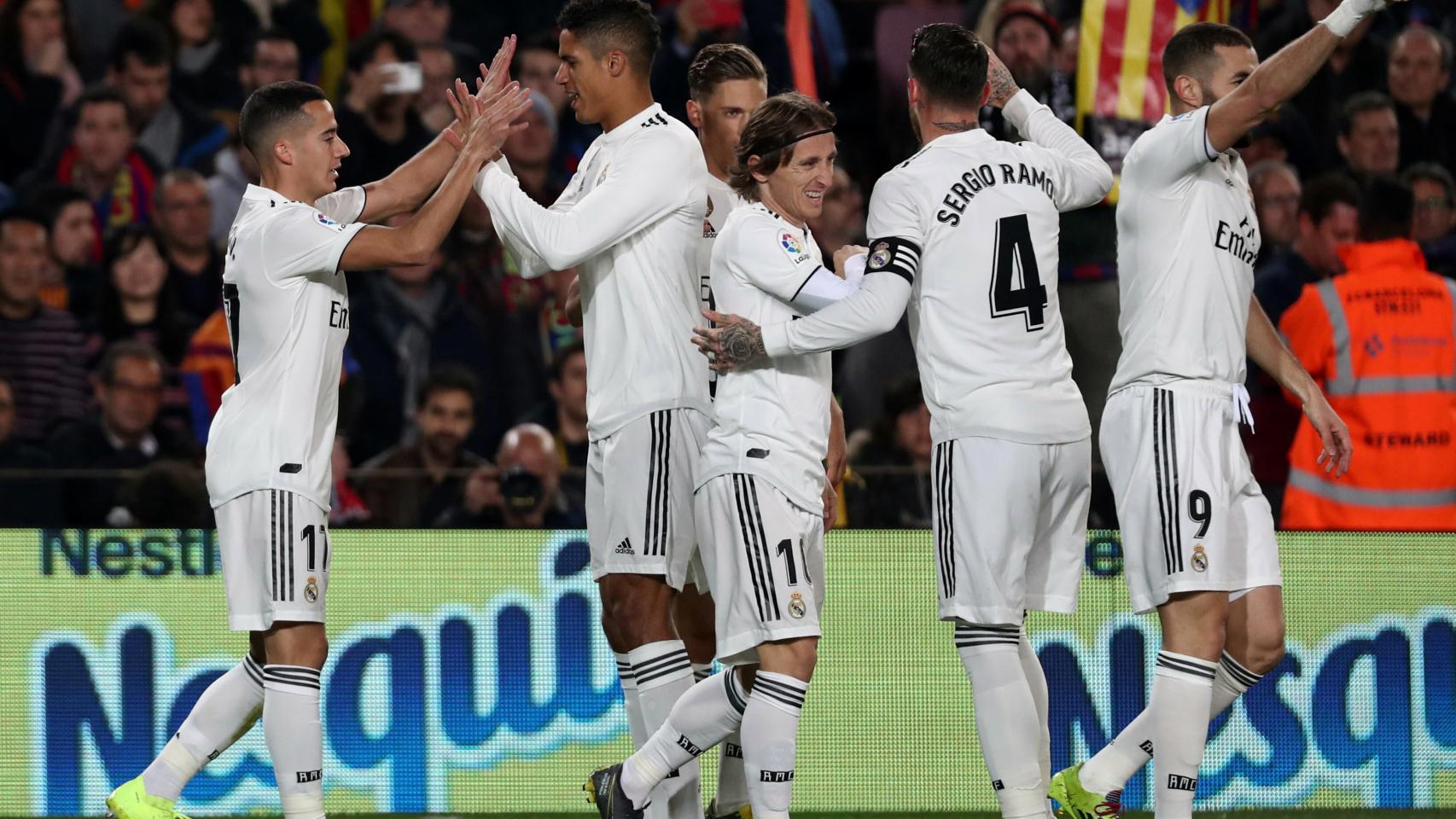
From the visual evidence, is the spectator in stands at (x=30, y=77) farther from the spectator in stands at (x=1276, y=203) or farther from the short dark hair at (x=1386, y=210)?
the short dark hair at (x=1386, y=210)

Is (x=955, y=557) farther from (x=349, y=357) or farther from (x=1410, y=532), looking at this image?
(x=349, y=357)

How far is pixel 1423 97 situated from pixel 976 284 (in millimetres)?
6063

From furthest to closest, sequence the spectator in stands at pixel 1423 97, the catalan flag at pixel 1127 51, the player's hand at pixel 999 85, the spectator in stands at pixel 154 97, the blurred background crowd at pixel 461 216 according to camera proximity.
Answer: the spectator in stands at pixel 154 97
the spectator in stands at pixel 1423 97
the blurred background crowd at pixel 461 216
the catalan flag at pixel 1127 51
the player's hand at pixel 999 85

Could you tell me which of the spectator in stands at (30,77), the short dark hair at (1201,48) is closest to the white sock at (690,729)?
the short dark hair at (1201,48)

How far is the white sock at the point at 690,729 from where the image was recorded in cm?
568

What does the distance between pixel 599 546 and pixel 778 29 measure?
5.58m

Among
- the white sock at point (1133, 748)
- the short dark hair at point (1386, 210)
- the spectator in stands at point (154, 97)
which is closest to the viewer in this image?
the white sock at point (1133, 748)

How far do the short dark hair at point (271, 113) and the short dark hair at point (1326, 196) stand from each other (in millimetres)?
5494

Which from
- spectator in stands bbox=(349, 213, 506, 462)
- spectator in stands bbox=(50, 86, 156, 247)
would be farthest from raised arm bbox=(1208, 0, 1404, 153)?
spectator in stands bbox=(50, 86, 156, 247)

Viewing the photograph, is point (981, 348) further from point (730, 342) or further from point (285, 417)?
point (285, 417)

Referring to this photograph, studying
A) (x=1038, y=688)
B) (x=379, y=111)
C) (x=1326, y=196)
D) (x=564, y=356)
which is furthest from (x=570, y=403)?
(x=1038, y=688)

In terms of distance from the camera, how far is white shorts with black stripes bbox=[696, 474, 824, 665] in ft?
18.3

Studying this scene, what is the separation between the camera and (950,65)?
18.5 feet

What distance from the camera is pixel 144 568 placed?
745 cm
